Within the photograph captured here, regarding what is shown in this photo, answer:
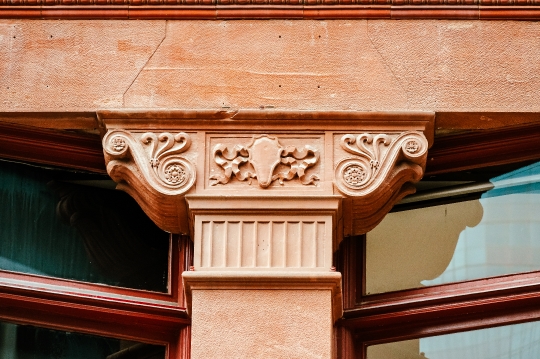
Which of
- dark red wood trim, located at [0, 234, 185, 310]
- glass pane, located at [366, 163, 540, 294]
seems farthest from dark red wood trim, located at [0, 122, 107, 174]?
glass pane, located at [366, 163, 540, 294]

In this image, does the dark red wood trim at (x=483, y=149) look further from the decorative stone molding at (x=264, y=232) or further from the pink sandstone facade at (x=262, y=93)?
the decorative stone molding at (x=264, y=232)

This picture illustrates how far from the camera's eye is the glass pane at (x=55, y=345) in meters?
7.38

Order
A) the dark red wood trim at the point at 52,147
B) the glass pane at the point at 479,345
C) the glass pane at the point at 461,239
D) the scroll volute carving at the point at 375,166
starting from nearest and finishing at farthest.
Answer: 1. the scroll volute carving at the point at 375,166
2. the glass pane at the point at 479,345
3. the glass pane at the point at 461,239
4. the dark red wood trim at the point at 52,147

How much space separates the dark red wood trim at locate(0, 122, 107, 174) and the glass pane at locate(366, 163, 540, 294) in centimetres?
169

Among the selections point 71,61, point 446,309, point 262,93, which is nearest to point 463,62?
point 262,93

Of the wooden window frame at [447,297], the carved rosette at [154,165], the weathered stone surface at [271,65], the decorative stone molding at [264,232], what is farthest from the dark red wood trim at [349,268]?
the carved rosette at [154,165]

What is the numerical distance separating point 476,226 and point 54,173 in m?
2.48

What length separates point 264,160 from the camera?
7.19 meters

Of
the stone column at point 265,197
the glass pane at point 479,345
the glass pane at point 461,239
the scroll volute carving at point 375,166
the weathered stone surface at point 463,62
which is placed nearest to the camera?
the stone column at point 265,197

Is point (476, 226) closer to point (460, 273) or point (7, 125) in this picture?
point (460, 273)

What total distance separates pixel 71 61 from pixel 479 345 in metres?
2.79

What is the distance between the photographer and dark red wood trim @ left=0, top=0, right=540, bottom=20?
7.59 meters

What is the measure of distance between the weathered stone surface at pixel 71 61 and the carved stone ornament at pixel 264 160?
704mm

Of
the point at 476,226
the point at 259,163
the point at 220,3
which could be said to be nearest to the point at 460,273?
the point at 476,226
